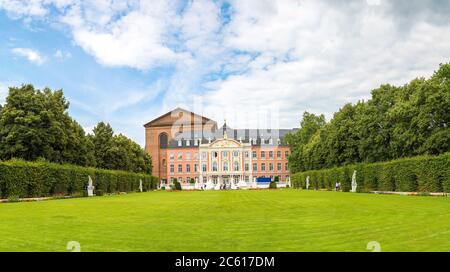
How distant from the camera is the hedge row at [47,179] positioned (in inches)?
1296

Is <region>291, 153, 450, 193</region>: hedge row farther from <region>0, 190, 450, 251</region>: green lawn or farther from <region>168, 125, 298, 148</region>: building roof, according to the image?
<region>168, 125, 298, 148</region>: building roof

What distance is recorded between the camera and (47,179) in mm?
37938

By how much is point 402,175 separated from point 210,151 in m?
76.7

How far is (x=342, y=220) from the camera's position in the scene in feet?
40.4

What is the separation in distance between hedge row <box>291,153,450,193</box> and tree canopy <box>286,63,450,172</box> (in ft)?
8.85

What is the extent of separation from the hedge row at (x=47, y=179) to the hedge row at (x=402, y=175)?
27.7 metres

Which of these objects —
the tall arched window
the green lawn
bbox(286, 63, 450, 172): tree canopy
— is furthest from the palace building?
the green lawn

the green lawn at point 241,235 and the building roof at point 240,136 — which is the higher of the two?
the building roof at point 240,136

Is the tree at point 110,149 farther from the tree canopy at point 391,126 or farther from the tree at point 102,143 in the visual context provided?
the tree canopy at point 391,126

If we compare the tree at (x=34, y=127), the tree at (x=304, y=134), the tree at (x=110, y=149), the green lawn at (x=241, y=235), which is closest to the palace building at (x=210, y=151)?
the tree at (x=304, y=134)

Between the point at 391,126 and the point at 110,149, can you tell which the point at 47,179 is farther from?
the point at 391,126

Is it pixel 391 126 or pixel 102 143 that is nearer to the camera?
pixel 391 126

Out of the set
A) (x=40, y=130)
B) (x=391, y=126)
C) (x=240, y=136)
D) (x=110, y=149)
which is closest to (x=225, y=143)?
(x=240, y=136)

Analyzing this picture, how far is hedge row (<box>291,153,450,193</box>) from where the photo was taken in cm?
3180
